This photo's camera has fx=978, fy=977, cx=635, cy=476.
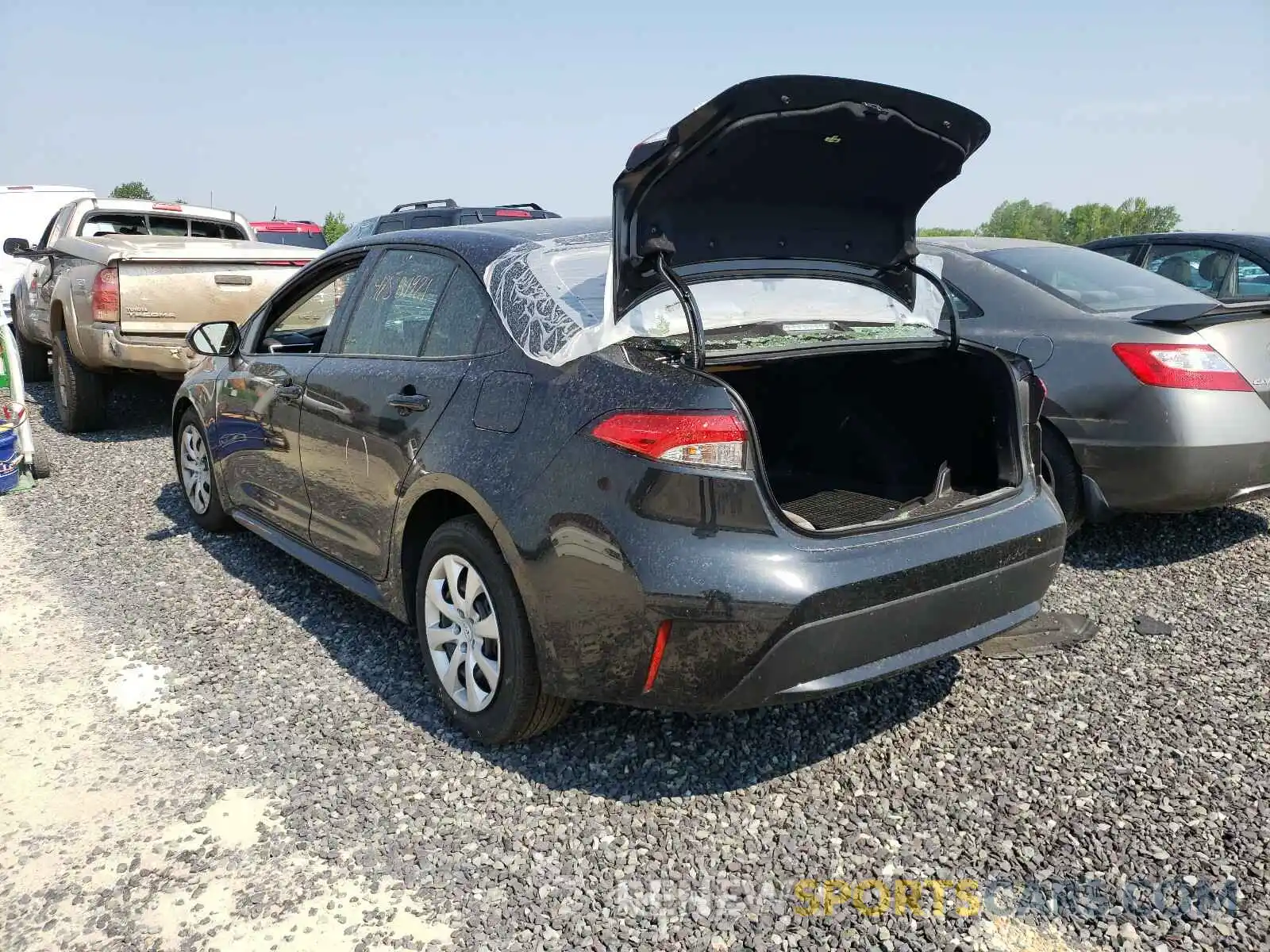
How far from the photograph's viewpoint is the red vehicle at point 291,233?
19016 mm

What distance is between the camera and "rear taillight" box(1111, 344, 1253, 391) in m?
4.32

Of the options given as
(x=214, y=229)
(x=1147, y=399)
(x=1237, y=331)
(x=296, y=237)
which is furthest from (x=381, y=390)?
(x=296, y=237)

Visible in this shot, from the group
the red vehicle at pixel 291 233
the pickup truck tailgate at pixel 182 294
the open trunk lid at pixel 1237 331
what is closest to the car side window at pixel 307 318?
the pickup truck tailgate at pixel 182 294

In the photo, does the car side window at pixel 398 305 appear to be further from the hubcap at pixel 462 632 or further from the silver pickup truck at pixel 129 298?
the silver pickup truck at pixel 129 298

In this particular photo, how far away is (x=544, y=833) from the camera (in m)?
2.69

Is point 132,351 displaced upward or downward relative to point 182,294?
downward

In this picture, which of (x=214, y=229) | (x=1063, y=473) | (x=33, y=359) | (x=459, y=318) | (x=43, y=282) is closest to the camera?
(x=459, y=318)

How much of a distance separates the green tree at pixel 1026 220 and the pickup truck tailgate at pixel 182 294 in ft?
286

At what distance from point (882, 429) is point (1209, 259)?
18.5 feet

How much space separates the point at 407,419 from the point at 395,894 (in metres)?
1.51

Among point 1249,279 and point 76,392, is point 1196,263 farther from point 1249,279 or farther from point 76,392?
point 76,392

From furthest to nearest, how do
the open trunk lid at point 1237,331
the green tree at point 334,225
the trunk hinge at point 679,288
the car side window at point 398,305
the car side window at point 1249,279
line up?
the green tree at point 334,225 → the car side window at point 1249,279 → the open trunk lid at point 1237,331 → the car side window at point 398,305 → the trunk hinge at point 679,288

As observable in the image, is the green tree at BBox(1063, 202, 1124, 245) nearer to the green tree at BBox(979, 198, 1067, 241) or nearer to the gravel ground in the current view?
the green tree at BBox(979, 198, 1067, 241)

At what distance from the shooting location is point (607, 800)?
285 centimetres
